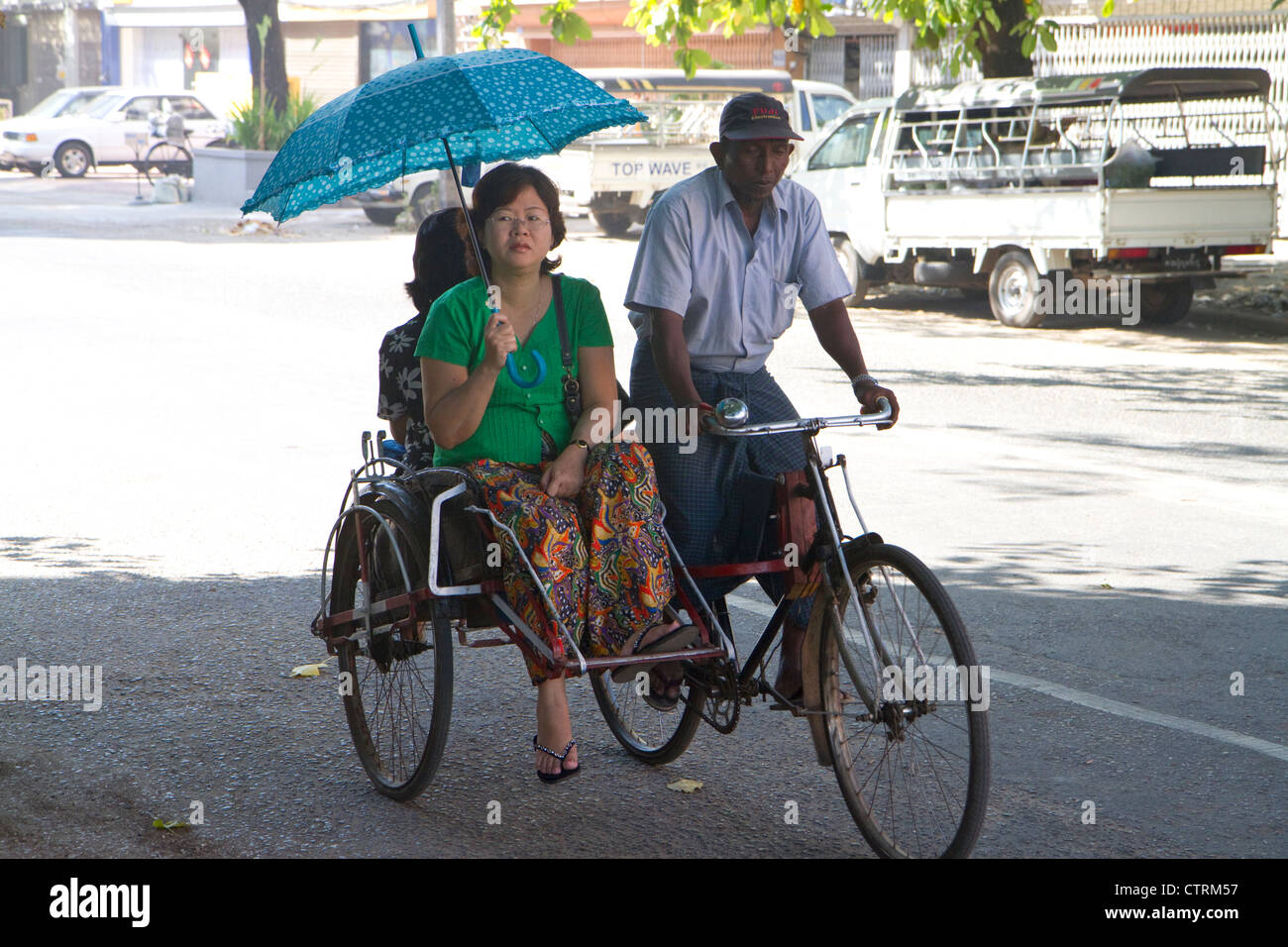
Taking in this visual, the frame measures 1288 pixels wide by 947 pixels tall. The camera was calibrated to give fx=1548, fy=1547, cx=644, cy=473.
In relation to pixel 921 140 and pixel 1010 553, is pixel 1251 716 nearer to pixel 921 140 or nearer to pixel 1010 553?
pixel 1010 553

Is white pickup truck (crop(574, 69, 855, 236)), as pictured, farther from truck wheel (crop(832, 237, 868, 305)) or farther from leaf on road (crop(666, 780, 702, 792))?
leaf on road (crop(666, 780, 702, 792))

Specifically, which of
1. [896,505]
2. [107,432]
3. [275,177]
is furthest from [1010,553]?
[107,432]

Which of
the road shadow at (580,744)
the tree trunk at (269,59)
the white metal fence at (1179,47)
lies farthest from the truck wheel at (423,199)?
the road shadow at (580,744)

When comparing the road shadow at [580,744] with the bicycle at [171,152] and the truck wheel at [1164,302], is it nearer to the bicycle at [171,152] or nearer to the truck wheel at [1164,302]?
the truck wheel at [1164,302]

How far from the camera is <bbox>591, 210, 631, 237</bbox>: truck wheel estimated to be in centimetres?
2306

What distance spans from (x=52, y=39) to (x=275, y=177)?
4971 cm

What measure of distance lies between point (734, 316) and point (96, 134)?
103ft

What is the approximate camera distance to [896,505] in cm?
747

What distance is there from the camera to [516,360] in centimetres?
396

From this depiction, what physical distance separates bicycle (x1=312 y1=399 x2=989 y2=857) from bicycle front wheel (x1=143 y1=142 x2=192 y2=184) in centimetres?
2739

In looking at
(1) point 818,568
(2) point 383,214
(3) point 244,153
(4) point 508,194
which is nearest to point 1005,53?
(2) point 383,214

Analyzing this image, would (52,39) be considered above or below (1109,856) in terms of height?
above

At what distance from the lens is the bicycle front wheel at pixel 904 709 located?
11.2 ft

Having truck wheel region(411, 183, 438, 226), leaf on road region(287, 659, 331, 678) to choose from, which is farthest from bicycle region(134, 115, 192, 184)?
leaf on road region(287, 659, 331, 678)
